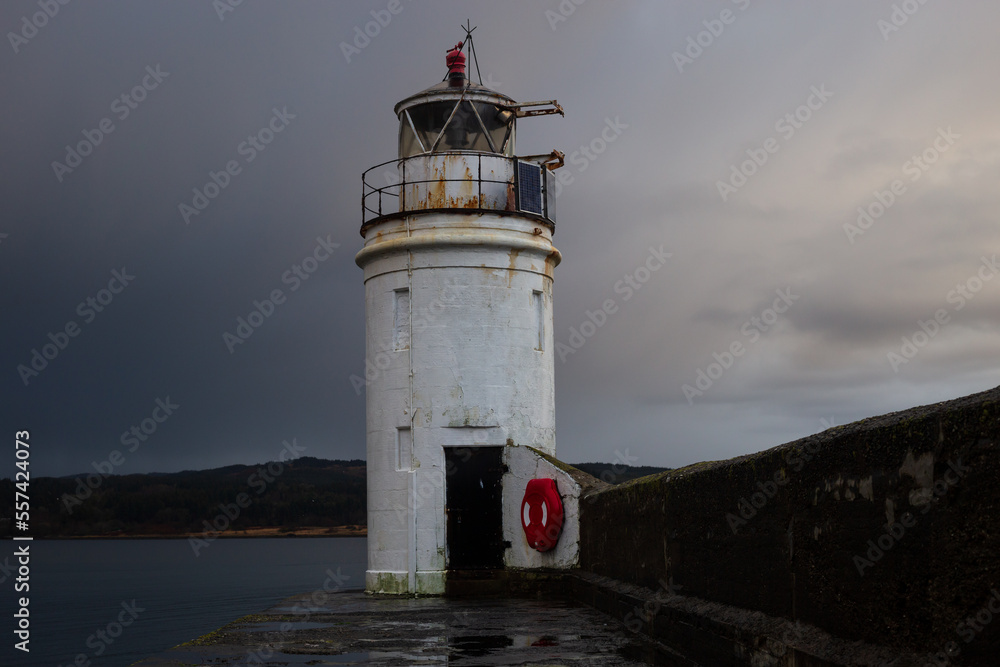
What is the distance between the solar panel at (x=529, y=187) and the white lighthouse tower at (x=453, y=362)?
0.08 ft

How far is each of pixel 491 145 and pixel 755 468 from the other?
11.0m

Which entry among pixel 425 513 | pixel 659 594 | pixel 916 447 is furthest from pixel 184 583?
pixel 916 447

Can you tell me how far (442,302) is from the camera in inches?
618

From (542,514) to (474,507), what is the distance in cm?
128

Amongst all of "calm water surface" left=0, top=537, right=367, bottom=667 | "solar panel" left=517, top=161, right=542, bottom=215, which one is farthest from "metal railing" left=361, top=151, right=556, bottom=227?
"calm water surface" left=0, top=537, right=367, bottom=667

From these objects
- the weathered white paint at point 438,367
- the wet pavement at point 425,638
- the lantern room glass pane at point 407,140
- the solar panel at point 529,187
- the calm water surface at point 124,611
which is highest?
the lantern room glass pane at point 407,140

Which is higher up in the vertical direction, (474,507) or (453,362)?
(453,362)

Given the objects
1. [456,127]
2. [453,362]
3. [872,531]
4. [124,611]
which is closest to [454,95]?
[456,127]

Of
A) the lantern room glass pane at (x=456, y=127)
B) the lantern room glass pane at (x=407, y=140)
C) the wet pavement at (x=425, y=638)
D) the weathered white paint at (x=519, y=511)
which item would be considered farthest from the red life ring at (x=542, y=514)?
the lantern room glass pane at (x=407, y=140)

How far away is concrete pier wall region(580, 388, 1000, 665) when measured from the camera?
4.17 meters

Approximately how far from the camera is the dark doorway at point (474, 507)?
15445mm

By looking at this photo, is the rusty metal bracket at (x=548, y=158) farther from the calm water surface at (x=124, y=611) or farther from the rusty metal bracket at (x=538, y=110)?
the calm water surface at (x=124, y=611)

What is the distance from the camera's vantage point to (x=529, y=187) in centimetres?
1658

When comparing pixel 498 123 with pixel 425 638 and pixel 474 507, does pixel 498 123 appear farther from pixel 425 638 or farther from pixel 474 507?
Result: pixel 425 638
